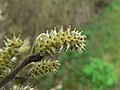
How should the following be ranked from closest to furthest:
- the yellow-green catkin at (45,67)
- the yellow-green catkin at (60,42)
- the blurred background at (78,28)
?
the yellow-green catkin at (60,42) → the yellow-green catkin at (45,67) → the blurred background at (78,28)

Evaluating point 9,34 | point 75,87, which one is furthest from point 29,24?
point 75,87

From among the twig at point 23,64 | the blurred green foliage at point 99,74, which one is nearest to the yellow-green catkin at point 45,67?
the twig at point 23,64

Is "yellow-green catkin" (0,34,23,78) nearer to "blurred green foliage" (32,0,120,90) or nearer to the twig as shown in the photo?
the twig

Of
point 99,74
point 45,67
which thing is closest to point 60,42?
point 45,67

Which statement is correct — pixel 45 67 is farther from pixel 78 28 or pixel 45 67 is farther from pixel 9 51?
pixel 78 28

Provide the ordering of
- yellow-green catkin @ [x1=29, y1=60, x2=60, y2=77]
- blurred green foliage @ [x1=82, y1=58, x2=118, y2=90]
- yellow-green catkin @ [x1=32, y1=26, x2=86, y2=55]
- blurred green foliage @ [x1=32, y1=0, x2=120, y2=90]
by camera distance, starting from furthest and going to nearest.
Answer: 1. blurred green foliage @ [x1=82, y1=58, x2=118, y2=90]
2. blurred green foliage @ [x1=32, y1=0, x2=120, y2=90]
3. yellow-green catkin @ [x1=29, y1=60, x2=60, y2=77]
4. yellow-green catkin @ [x1=32, y1=26, x2=86, y2=55]

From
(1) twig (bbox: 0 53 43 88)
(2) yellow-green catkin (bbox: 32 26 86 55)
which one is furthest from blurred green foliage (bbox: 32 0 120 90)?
(2) yellow-green catkin (bbox: 32 26 86 55)

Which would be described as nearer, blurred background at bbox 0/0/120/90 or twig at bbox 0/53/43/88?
twig at bbox 0/53/43/88

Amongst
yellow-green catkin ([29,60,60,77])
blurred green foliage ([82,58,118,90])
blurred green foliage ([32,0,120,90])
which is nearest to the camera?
yellow-green catkin ([29,60,60,77])

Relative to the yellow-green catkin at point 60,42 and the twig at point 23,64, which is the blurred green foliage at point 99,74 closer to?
the twig at point 23,64
